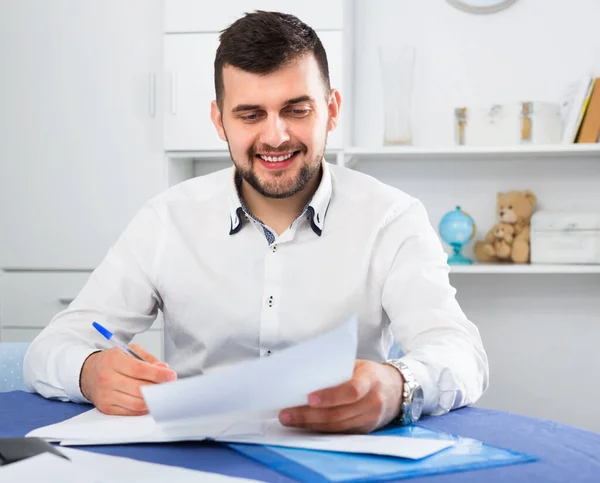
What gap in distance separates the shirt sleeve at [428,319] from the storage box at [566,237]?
131 cm

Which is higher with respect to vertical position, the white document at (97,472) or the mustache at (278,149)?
the mustache at (278,149)

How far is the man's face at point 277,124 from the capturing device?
4.89 ft

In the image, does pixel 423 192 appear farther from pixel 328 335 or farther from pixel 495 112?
pixel 328 335

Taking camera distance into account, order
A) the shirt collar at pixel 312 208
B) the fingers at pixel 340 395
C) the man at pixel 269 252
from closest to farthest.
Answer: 1. the fingers at pixel 340 395
2. the man at pixel 269 252
3. the shirt collar at pixel 312 208

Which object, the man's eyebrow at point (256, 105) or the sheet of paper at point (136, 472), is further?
the man's eyebrow at point (256, 105)

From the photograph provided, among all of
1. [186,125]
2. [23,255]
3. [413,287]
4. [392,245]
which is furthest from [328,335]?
[23,255]

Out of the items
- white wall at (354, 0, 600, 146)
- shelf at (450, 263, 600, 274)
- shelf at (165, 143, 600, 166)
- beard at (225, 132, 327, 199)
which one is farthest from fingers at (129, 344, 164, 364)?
white wall at (354, 0, 600, 146)

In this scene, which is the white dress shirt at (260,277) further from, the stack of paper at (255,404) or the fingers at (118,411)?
the stack of paper at (255,404)

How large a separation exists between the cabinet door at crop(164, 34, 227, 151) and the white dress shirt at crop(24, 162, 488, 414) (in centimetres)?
114

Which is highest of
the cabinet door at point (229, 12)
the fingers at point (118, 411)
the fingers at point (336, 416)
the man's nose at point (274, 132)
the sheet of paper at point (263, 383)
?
the cabinet door at point (229, 12)

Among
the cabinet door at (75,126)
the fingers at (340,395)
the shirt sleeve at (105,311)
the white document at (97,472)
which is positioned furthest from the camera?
the cabinet door at (75,126)

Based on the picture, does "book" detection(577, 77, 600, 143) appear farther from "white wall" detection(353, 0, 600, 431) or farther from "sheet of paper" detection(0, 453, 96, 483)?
"sheet of paper" detection(0, 453, 96, 483)

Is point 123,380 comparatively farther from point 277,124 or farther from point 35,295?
point 35,295

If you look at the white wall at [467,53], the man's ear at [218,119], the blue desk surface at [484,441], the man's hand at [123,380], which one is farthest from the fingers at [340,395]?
the white wall at [467,53]
